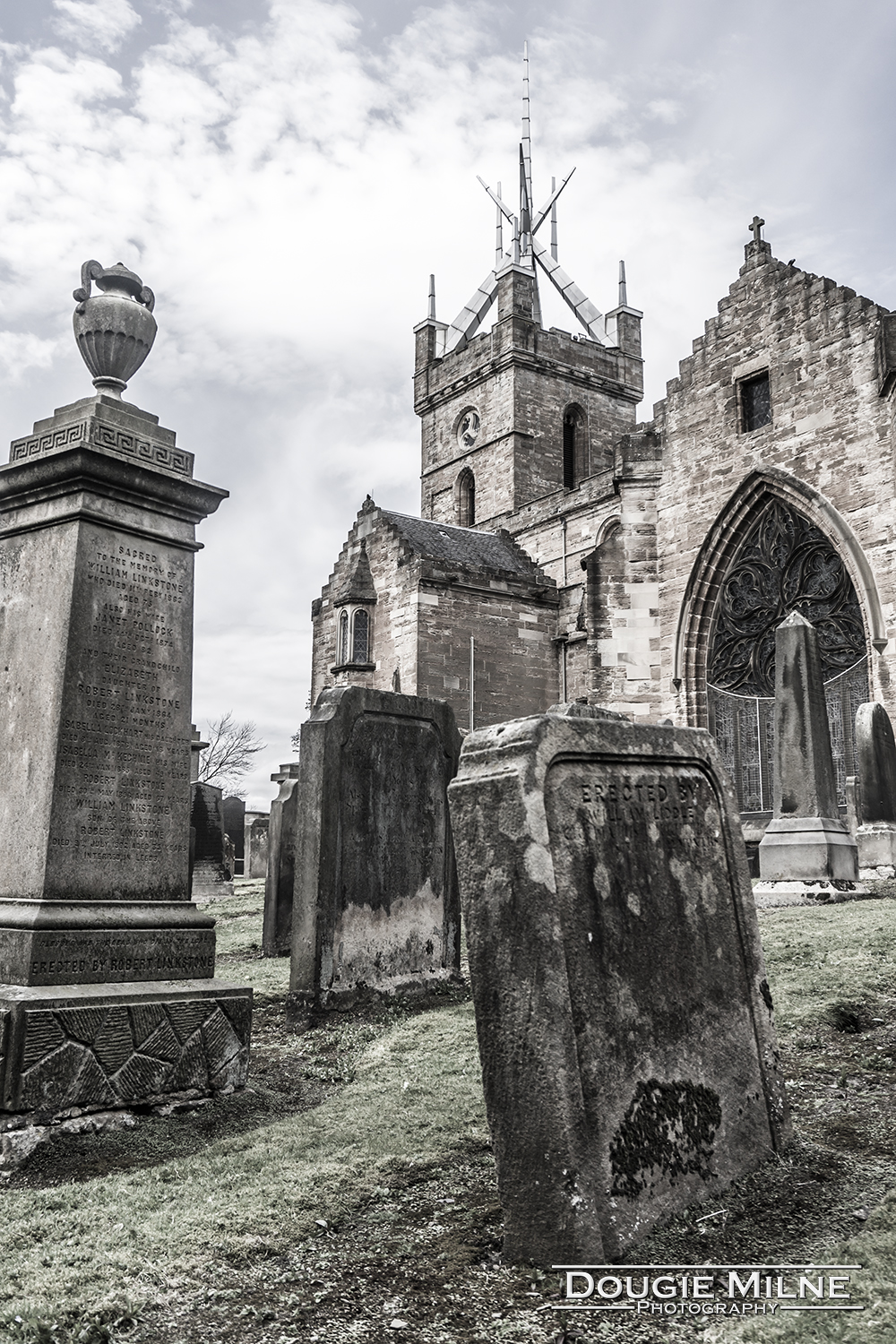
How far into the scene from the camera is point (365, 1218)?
2.98m

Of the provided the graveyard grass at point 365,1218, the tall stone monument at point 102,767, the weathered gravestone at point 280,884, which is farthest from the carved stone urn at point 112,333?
the weathered gravestone at point 280,884

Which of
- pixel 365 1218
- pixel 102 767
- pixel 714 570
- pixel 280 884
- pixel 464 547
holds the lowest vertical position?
pixel 365 1218

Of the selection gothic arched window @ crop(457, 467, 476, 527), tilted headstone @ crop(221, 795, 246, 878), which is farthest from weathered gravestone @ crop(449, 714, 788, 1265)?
gothic arched window @ crop(457, 467, 476, 527)

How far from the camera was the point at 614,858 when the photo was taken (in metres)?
2.78

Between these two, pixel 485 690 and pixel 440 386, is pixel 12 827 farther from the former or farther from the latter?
pixel 440 386

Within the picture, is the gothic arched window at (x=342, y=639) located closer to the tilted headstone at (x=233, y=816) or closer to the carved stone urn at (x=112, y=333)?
the tilted headstone at (x=233, y=816)

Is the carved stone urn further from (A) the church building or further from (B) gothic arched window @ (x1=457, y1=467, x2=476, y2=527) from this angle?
(B) gothic arched window @ (x1=457, y1=467, x2=476, y2=527)

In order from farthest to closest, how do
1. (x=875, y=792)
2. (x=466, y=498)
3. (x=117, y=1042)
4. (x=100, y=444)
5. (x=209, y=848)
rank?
1. (x=466, y=498)
2. (x=209, y=848)
3. (x=875, y=792)
4. (x=100, y=444)
5. (x=117, y=1042)

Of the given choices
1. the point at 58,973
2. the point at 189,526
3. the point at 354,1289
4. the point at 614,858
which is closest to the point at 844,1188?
the point at 614,858

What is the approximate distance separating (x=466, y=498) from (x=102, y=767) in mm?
32596

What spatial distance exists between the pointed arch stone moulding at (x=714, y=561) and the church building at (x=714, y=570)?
3 centimetres

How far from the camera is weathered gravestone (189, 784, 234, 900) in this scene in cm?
1529

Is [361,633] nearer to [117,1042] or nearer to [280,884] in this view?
[280,884]

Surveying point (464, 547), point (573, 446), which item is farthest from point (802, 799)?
point (573, 446)
